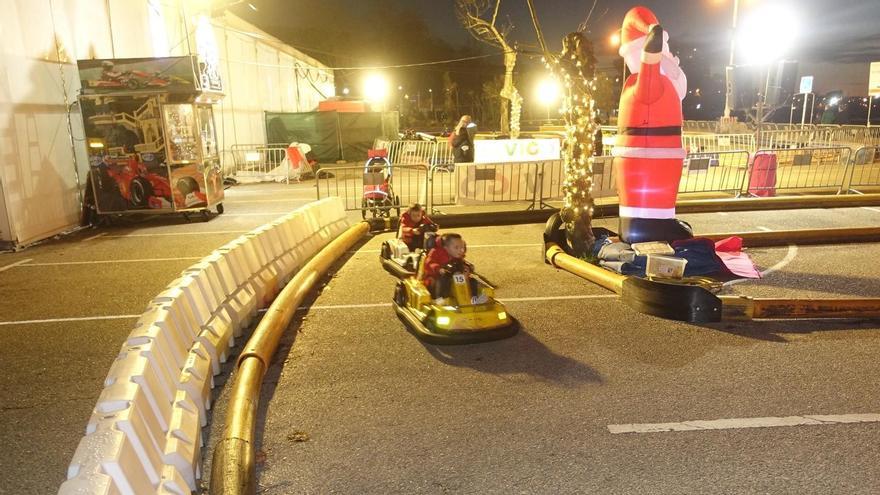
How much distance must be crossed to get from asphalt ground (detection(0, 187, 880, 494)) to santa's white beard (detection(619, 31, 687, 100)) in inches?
117

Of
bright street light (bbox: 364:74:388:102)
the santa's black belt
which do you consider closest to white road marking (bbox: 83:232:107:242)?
the santa's black belt

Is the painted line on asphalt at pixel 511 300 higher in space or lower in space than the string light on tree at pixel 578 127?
lower

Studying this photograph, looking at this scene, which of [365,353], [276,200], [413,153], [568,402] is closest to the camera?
[568,402]

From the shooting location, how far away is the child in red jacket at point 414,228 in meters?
9.07

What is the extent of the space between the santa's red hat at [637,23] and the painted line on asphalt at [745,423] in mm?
5685

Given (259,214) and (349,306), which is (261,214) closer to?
(259,214)

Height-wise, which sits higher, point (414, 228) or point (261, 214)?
point (414, 228)

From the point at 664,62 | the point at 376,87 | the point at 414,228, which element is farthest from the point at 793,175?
the point at 376,87

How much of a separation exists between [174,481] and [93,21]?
14912 mm

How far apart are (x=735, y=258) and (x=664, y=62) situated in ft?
10.2

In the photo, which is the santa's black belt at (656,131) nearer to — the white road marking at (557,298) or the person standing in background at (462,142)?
the white road marking at (557,298)

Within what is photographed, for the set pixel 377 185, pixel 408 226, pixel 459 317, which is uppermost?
pixel 377 185

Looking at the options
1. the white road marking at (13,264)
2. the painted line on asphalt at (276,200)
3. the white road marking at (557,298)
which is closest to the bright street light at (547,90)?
the painted line on asphalt at (276,200)

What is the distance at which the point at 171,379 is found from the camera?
14.3ft
